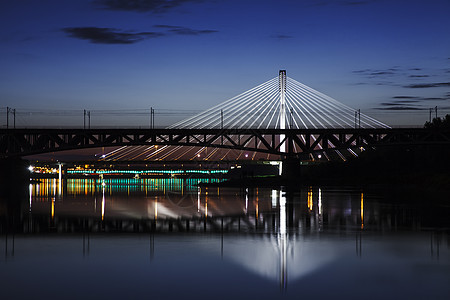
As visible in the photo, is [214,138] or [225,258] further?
[214,138]

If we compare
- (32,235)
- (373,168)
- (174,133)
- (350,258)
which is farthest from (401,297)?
(373,168)

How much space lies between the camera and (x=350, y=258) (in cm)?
1978

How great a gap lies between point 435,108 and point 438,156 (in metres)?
11.6

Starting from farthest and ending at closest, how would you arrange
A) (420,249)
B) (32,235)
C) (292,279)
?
(32,235), (420,249), (292,279)

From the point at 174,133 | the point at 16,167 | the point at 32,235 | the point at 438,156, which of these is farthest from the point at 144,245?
the point at 16,167

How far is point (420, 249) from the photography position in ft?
71.6

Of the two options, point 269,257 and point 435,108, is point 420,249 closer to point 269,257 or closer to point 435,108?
point 269,257

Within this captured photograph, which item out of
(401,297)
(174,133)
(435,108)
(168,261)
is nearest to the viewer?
(401,297)

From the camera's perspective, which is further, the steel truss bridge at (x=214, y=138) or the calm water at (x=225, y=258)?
the steel truss bridge at (x=214, y=138)

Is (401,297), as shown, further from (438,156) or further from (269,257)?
(438,156)

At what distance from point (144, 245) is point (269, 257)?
16.3ft

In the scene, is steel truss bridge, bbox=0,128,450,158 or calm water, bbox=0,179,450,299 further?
steel truss bridge, bbox=0,128,450,158

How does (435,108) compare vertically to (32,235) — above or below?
above

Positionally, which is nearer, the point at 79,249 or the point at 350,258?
the point at 350,258
